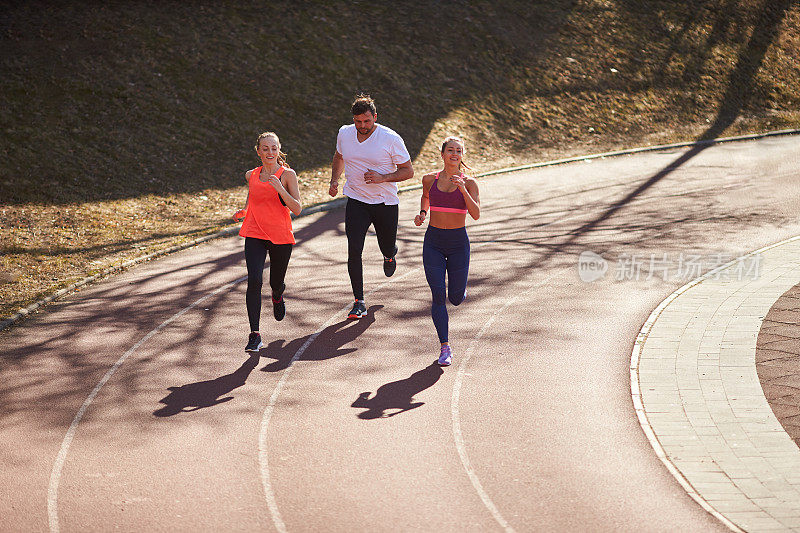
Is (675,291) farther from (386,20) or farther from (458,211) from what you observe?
(386,20)

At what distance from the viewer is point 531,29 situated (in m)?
27.8

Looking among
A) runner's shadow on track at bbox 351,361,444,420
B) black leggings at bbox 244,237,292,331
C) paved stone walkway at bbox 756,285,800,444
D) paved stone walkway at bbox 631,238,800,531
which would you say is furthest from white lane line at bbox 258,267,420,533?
paved stone walkway at bbox 756,285,800,444

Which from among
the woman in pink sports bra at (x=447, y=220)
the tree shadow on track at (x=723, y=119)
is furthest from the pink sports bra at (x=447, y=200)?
the tree shadow on track at (x=723, y=119)

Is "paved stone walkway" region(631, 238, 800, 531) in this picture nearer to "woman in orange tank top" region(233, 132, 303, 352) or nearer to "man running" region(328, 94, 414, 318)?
"man running" region(328, 94, 414, 318)

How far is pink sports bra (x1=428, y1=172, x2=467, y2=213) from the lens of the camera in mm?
8695

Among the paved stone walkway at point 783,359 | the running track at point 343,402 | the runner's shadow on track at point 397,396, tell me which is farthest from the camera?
the runner's shadow on track at point 397,396

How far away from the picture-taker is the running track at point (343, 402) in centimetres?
646

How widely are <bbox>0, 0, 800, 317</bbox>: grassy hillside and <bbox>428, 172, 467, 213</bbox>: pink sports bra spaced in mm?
6538

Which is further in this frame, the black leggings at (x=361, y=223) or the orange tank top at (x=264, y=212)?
the black leggings at (x=361, y=223)

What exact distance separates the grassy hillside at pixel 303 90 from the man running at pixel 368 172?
16.6ft

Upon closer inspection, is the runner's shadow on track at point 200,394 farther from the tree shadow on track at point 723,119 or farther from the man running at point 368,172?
the tree shadow on track at point 723,119

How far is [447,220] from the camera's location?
875 cm

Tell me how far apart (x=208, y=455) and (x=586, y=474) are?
3.11 metres

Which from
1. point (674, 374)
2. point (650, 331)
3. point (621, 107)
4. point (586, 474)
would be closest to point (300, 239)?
point (650, 331)
